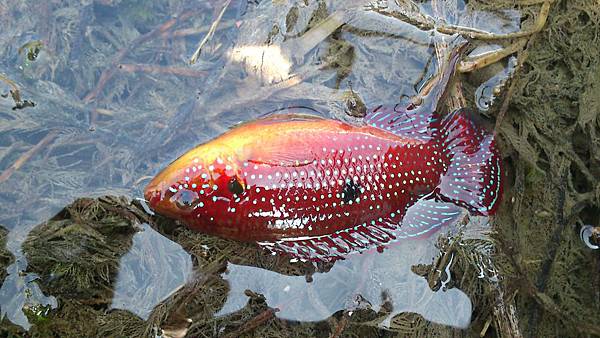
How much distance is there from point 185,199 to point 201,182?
5.2 inches

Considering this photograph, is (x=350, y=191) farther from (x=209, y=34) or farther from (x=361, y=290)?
(x=209, y=34)

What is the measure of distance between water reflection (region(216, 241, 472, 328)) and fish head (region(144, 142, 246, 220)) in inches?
22.1

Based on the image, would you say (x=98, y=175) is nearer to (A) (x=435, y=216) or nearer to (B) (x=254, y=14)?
(B) (x=254, y=14)

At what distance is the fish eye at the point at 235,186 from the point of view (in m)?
2.79

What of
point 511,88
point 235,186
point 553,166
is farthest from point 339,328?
point 511,88

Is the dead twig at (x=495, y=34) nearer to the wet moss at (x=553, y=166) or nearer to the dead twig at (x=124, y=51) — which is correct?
the wet moss at (x=553, y=166)

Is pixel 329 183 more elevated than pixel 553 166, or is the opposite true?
pixel 329 183

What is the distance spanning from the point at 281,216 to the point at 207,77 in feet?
3.50

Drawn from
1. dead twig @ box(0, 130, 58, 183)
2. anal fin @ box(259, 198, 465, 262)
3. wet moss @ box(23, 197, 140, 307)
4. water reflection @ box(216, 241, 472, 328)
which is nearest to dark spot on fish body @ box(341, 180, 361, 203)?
anal fin @ box(259, 198, 465, 262)

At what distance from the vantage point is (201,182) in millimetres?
2773

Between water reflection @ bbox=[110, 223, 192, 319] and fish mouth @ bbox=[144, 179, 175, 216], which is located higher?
fish mouth @ bbox=[144, 179, 175, 216]

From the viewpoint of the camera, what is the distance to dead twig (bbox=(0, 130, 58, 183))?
3062 millimetres

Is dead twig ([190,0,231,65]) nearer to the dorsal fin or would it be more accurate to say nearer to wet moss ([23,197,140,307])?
the dorsal fin

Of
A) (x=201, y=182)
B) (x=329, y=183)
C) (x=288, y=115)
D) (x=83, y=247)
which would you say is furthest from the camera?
(x=288, y=115)
